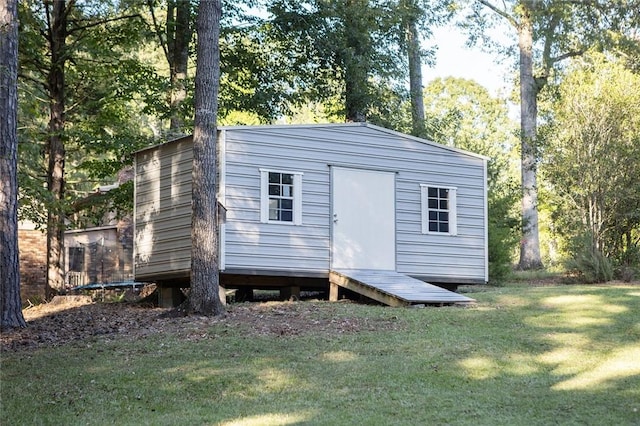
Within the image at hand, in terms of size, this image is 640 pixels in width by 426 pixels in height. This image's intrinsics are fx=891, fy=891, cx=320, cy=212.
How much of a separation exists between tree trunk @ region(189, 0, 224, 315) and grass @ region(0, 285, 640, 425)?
46.7 inches

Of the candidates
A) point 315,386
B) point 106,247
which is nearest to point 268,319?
point 315,386

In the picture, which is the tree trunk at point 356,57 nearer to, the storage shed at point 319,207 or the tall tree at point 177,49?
the tall tree at point 177,49

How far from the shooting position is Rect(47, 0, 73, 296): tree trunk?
19094 millimetres

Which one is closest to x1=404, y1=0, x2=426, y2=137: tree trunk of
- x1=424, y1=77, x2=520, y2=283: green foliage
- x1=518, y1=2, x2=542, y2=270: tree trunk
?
x1=518, y1=2, x2=542, y2=270: tree trunk

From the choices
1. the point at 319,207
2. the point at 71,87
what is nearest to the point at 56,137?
the point at 71,87

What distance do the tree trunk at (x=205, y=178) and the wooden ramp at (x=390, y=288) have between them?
287cm

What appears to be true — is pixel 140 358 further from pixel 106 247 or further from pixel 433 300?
pixel 106 247

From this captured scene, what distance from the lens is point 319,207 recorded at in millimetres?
15898

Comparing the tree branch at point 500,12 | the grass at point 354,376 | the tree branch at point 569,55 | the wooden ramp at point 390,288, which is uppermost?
the tree branch at point 500,12

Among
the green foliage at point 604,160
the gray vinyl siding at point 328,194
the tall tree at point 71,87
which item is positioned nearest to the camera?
the gray vinyl siding at point 328,194

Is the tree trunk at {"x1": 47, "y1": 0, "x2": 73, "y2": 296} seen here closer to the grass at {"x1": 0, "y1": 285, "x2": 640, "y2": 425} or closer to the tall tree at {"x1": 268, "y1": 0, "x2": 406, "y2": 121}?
the tall tree at {"x1": 268, "y1": 0, "x2": 406, "y2": 121}

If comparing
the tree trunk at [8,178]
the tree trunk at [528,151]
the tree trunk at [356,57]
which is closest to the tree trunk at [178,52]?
the tree trunk at [356,57]

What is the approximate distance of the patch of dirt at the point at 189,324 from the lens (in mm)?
11422

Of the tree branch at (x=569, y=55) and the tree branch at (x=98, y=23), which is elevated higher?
the tree branch at (x=569, y=55)
